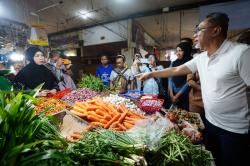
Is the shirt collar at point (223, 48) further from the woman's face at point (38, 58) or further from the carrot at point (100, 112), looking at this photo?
the woman's face at point (38, 58)

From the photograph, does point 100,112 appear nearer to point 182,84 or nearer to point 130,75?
point 182,84

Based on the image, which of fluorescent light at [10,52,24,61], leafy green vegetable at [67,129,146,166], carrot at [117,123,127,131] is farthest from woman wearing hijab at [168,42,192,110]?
fluorescent light at [10,52,24,61]

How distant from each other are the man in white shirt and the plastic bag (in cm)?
69

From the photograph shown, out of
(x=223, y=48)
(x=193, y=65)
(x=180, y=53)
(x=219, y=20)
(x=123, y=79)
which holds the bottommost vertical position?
(x=123, y=79)

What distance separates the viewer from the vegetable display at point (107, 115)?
2.31 meters

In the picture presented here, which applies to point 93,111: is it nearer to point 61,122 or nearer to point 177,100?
point 61,122

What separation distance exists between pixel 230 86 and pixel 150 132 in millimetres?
1051

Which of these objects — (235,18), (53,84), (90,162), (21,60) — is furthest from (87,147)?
(21,60)

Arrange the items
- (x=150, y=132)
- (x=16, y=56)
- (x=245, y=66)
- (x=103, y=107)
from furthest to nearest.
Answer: (x=16, y=56) → (x=103, y=107) → (x=245, y=66) → (x=150, y=132)

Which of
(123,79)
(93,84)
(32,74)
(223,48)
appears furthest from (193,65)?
(32,74)

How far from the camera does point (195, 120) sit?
2695 mm

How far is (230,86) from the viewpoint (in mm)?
2082

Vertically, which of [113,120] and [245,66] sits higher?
[245,66]

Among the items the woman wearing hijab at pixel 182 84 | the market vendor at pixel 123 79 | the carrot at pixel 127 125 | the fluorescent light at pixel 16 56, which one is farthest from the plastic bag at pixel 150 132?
the fluorescent light at pixel 16 56
